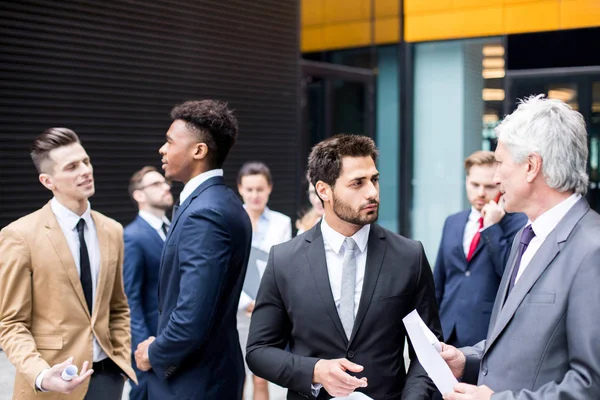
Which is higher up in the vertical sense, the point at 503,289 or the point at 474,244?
the point at 503,289

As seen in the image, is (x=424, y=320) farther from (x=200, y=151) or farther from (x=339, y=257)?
(x=200, y=151)

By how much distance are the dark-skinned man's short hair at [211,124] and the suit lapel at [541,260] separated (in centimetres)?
156

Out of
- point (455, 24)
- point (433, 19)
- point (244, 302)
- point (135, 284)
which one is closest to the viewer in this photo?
point (135, 284)

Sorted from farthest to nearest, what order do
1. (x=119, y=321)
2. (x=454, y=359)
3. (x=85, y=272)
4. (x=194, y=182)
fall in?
1. (x=119, y=321)
2. (x=85, y=272)
3. (x=194, y=182)
4. (x=454, y=359)

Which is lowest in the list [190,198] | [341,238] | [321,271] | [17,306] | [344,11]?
[17,306]

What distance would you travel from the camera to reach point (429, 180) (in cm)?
1247

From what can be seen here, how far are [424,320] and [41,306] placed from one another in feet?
5.77

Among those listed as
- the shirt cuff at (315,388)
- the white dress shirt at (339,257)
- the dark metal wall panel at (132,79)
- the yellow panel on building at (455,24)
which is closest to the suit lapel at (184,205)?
the white dress shirt at (339,257)

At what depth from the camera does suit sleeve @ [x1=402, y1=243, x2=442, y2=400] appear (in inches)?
102

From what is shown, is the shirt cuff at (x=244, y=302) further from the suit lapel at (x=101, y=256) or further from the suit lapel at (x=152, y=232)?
the suit lapel at (x=101, y=256)

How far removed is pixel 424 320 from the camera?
8.80ft

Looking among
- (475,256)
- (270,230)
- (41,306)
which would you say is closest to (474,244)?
(475,256)

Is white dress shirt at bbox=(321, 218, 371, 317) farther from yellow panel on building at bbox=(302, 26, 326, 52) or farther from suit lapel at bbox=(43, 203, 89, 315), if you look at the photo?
yellow panel on building at bbox=(302, 26, 326, 52)

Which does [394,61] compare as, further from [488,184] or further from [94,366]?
[94,366]
